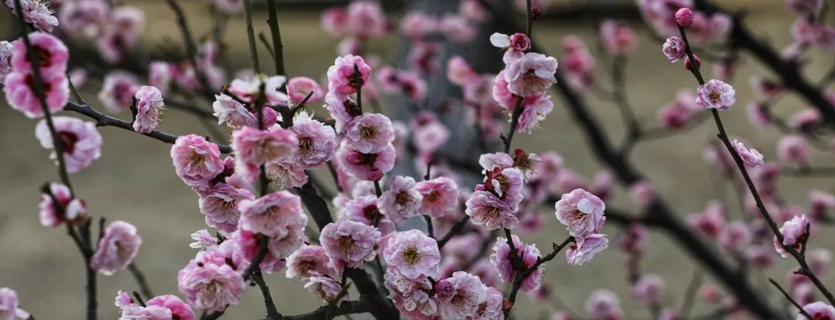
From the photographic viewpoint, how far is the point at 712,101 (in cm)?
61

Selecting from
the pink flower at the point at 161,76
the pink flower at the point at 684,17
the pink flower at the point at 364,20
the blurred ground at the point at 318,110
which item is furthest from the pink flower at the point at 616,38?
the pink flower at the point at 684,17

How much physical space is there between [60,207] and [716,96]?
442 mm

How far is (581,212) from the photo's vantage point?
0.60 metres

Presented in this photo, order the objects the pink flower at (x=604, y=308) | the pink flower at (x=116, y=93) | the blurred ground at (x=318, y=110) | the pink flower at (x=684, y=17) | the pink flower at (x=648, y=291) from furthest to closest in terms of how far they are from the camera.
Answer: the blurred ground at (x=318, y=110) < the pink flower at (x=648, y=291) < the pink flower at (x=604, y=308) < the pink flower at (x=116, y=93) < the pink flower at (x=684, y=17)

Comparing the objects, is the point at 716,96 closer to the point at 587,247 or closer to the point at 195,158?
the point at 587,247

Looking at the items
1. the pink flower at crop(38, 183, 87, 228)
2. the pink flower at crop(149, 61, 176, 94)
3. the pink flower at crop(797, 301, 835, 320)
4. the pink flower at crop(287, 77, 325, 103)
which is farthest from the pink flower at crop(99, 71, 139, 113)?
the pink flower at crop(797, 301, 835, 320)

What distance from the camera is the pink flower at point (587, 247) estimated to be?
59cm

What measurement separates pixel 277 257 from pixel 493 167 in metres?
0.19

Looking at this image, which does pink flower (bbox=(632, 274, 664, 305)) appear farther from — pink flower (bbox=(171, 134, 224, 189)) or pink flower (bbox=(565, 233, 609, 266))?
pink flower (bbox=(171, 134, 224, 189))

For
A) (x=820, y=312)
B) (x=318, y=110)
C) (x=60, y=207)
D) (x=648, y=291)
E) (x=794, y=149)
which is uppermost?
(x=60, y=207)

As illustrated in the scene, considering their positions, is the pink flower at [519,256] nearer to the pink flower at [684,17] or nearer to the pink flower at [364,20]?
the pink flower at [684,17]

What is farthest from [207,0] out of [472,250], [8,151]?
[8,151]

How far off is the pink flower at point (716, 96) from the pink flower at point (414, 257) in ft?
0.72

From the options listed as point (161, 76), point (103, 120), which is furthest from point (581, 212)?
point (161, 76)
